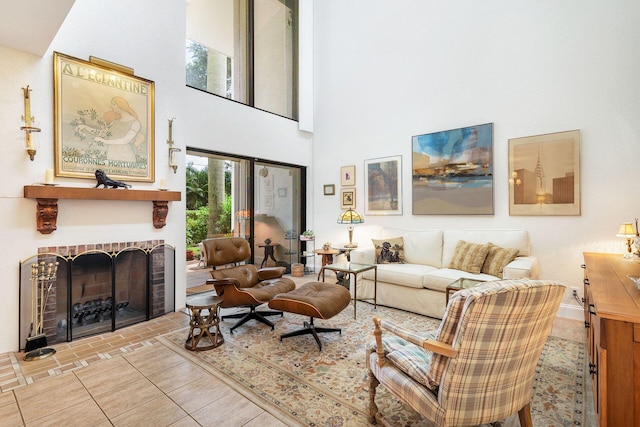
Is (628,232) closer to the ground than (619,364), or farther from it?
farther from it

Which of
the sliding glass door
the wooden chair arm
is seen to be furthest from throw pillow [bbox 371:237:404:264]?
the wooden chair arm

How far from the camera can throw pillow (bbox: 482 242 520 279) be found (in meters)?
3.52

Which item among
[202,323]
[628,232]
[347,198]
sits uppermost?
[347,198]

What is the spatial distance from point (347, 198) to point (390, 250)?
1592 millimetres

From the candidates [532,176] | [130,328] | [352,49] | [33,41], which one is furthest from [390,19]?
[130,328]

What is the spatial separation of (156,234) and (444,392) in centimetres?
343

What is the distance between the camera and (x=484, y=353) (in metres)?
1.33

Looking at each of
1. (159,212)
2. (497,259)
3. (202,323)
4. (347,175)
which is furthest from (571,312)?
(159,212)

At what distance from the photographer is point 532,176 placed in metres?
3.81

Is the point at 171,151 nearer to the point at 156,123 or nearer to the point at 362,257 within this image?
the point at 156,123

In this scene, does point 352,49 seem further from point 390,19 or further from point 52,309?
point 52,309

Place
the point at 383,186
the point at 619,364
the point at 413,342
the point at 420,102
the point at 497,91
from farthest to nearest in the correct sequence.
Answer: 1. the point at 383,186
2. the point at 420,102
3. the point at 497,91
4. the point at 413,342
5. the point at 619,364

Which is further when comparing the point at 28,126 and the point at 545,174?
the point at 545,174

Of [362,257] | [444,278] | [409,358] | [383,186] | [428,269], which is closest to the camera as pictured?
[409,358]
